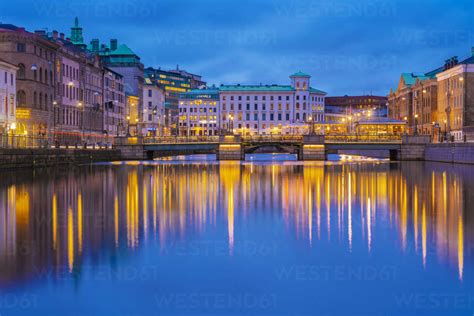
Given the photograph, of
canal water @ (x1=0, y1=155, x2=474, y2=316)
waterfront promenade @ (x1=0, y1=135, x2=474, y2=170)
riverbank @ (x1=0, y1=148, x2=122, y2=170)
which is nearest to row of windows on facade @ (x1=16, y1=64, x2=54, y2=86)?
waterfront promenade @ (x1=0, y1=135, x2=474, y2=170)

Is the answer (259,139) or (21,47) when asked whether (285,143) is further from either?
(21,47)

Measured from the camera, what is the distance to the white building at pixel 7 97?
78562mm

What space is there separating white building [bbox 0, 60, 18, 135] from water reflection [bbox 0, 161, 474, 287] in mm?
39392

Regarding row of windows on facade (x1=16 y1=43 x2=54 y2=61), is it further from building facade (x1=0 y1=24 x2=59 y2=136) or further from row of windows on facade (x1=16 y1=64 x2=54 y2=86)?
row of windows on facade (x1=16 y1=64 x2=54 y2=86)

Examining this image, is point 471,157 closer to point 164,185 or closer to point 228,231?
point 164,185

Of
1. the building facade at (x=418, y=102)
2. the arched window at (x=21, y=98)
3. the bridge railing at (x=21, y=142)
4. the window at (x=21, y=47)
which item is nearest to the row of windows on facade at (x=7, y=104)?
the arched window at (x=21, y=98)

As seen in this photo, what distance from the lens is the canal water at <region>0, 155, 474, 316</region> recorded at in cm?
1304

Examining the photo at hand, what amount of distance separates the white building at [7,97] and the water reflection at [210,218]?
3939 cm

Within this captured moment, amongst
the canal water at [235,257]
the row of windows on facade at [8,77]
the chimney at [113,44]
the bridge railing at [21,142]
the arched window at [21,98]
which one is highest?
the chimney at [113,44]

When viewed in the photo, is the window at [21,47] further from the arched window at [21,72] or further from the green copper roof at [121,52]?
the green copper roof at [121,52]

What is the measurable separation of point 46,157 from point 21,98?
65.9 ft

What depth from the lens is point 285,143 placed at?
110 metres

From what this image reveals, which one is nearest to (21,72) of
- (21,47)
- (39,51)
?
(21,47)

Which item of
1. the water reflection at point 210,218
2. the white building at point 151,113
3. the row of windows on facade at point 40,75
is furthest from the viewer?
the white building at point 151,113
